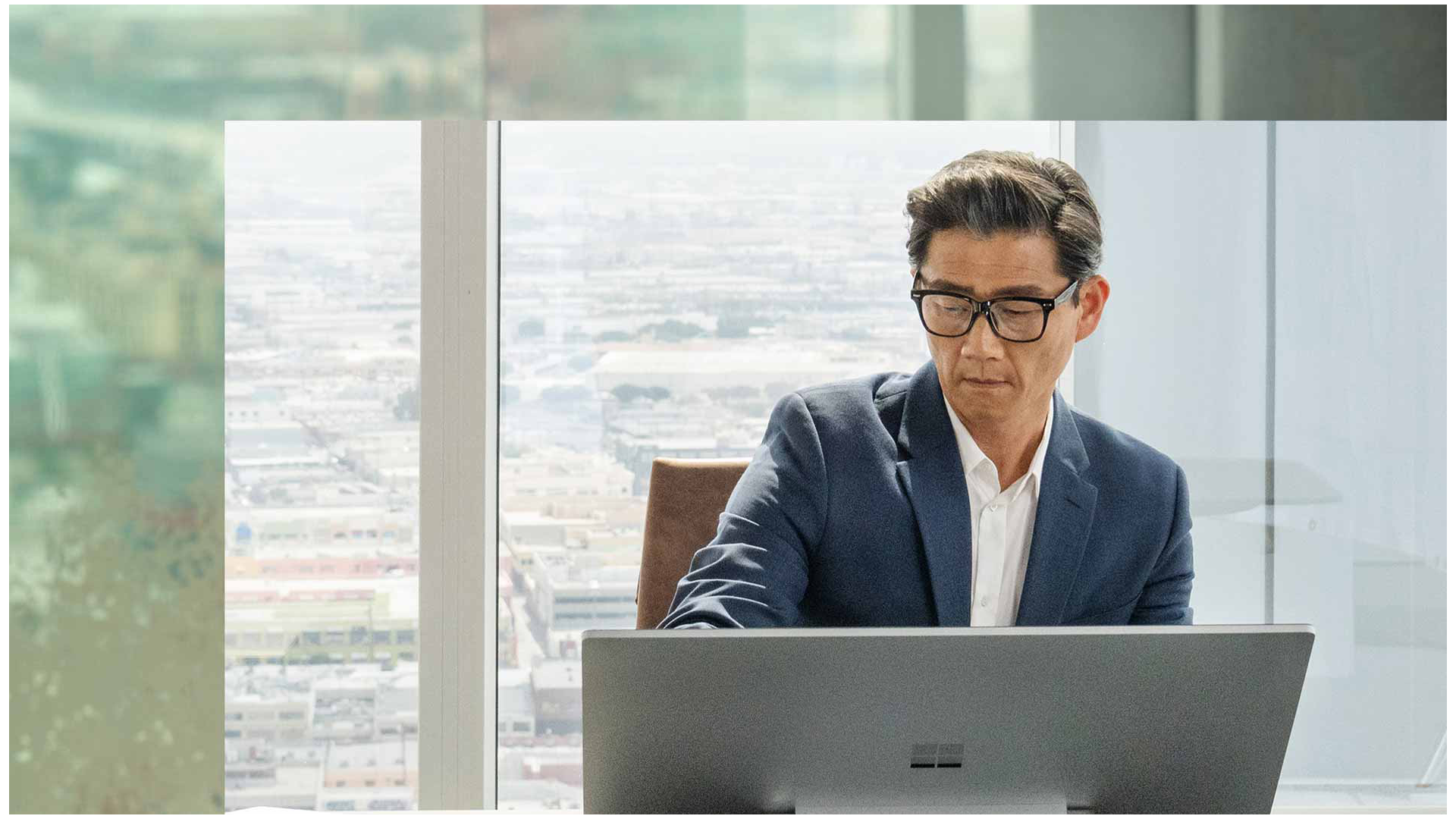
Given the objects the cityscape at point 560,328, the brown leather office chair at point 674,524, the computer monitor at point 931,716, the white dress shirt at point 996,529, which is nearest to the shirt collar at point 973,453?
the white dress shirt at point 996,529

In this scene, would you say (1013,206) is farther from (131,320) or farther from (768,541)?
(131,320)

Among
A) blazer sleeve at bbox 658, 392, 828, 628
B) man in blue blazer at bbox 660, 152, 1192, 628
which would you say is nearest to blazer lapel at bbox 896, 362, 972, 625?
man in blue blazer at bbox 660, 152, 1192, 628

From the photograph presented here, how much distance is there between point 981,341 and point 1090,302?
7.5 inches

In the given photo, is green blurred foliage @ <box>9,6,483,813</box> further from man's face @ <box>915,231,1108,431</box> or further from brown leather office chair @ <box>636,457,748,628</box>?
man's face @ <box>915,231,1108,431</box>

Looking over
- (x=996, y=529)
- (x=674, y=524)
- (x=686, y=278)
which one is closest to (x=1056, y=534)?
(x=996, y=529)

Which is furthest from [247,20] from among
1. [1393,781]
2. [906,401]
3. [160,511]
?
[1393,781]

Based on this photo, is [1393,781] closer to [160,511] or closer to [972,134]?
[972,134]

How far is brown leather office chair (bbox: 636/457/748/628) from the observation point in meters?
1.70

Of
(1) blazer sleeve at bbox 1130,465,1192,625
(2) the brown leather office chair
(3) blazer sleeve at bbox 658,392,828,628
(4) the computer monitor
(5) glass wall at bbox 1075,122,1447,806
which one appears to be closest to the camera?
(4) the computer monitor

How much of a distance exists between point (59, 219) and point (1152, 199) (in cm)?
237

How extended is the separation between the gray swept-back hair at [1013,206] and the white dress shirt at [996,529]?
0.77 ft

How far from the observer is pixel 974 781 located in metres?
0.84

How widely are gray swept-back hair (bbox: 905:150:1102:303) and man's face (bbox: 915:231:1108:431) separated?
0.6 inches

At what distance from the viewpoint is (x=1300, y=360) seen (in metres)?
2.53
